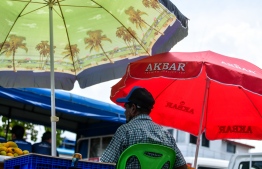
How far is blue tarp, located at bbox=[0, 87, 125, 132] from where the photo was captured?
26.3 ft

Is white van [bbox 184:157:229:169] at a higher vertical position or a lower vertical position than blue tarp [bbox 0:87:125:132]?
lower

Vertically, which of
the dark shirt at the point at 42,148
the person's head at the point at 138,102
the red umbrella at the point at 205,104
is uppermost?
the red umbrella at the point at 205,104

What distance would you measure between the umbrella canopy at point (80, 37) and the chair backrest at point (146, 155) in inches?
88.9

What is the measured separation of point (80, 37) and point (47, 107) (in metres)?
2.06

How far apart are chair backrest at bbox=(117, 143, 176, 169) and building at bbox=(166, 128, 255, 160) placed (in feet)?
94.1

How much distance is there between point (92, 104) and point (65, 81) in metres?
2.48

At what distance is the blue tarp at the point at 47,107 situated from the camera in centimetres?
803

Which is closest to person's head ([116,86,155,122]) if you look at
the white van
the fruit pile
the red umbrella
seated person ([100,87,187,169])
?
seated person ([100,87,187,169])

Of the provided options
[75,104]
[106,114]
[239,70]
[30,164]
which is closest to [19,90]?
[75,104]

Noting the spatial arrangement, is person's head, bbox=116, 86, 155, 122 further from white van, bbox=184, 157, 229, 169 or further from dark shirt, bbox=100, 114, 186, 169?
white van, bbox=184, 157, 229, 169

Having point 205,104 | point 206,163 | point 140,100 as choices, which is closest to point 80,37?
point 205,104

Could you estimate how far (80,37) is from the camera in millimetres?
6449

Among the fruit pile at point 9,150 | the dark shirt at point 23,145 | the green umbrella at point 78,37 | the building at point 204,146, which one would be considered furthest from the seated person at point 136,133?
the building at point 204,146

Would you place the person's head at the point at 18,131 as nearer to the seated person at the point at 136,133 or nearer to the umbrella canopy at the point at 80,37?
the umbrella canopy at the point at 80,37
